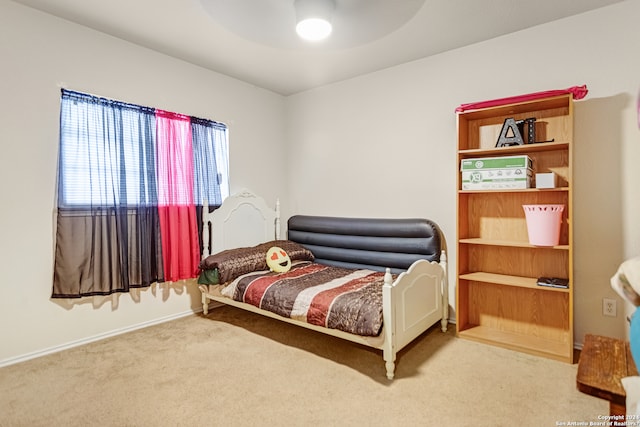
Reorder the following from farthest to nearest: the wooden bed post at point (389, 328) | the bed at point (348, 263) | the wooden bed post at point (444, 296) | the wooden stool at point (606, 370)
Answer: the wooden bed post at point (444, 296), the bed at point (348, 263), the wooden bed post at point (389, 328), the wooden stool at point (606, 370)

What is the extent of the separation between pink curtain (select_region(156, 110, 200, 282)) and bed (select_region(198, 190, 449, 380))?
0.53 feet

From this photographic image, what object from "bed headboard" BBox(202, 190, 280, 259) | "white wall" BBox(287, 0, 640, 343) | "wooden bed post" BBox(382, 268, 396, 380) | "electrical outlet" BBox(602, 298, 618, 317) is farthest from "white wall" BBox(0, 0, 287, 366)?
"electrical outlet" BBox(602, 298, 618, 317)

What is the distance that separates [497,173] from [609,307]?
48.0 inches

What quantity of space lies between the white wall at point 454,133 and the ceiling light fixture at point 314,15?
1.46 metres

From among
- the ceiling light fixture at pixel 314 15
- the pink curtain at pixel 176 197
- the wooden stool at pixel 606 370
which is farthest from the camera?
the pink curtain at pixel 176 197

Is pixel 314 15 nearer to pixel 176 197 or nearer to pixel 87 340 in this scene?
pixel 176 197

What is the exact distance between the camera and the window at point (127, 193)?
103 inches

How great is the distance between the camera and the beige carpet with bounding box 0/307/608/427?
1.81m

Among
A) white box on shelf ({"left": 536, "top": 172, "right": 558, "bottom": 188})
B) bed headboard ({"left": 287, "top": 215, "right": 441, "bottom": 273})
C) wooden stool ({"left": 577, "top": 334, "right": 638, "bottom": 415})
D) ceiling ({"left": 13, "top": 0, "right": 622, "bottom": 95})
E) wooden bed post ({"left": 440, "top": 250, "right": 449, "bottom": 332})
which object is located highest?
ceiling ({"left": 13, "top": 0, "right": 622, "bottom": 95})

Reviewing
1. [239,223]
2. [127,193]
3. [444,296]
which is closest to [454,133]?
[444,296]

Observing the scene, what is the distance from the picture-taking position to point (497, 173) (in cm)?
262

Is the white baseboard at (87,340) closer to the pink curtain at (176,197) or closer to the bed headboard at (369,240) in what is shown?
the pink curtain at (176,197)

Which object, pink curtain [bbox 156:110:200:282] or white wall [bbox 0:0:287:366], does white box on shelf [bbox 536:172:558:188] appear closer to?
pink curtain [bbox 156:110:200:282]

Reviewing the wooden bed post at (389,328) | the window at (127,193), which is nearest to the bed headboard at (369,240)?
the wooden bed post at (389,328)
